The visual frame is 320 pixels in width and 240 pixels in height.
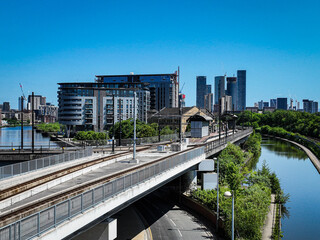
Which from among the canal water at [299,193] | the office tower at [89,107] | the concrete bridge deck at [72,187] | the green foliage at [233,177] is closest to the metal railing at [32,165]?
the concrete bridge deck at [72,187]

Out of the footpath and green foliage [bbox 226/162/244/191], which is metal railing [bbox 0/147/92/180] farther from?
the footpath

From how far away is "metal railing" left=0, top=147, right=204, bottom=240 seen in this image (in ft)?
38.3

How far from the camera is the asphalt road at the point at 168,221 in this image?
27.5 meters

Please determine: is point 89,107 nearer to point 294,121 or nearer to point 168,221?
point 294,121

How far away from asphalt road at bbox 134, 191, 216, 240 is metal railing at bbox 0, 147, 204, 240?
7.25 meters

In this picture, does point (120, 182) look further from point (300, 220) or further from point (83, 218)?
point (300, 220)

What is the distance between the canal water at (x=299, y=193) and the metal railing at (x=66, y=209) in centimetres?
1880

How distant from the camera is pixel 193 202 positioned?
115 ft

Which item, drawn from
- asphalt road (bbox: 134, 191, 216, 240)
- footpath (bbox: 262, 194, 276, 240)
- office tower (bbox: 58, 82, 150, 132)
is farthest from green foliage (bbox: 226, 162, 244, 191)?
office tower (bbox: 58, 82, 150, 132)

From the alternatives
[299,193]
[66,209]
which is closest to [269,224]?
[299,193]

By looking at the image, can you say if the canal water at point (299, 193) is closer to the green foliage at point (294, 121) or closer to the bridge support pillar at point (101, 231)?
the bridge support pillar at point (101, 231)

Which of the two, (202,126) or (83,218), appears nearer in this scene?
(83,218)

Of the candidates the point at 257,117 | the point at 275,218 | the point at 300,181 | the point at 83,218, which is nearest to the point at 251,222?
the point at 275,218

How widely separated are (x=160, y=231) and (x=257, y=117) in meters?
179
